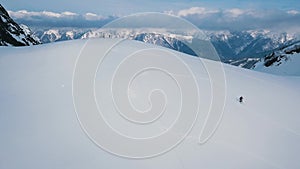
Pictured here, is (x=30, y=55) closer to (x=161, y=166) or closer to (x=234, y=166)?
(x=161, y=166)

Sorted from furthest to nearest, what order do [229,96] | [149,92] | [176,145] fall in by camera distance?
[229,96] → [149,92] → [176,145]

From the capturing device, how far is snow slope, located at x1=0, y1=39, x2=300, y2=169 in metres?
8.45

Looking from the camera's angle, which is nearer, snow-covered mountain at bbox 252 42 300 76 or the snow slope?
the snow slope

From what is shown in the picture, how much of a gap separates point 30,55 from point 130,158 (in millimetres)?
8490

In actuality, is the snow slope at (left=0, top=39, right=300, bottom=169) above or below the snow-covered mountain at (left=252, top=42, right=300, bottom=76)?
above

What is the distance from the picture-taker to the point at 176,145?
918cm

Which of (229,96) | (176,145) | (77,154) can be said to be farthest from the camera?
(229,96)

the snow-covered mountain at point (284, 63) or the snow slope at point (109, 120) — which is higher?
the snow slope at point (109, 120)

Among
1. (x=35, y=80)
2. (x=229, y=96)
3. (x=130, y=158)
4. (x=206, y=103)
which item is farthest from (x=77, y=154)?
(x=229, y=96)

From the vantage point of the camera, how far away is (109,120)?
9.70 meters

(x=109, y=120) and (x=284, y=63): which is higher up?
(x=109, y=120)

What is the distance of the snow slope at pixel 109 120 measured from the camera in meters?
8.45

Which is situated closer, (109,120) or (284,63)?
(109,120)

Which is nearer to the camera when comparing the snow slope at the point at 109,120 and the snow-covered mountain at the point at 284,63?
the snow slope at the point at 109,120
